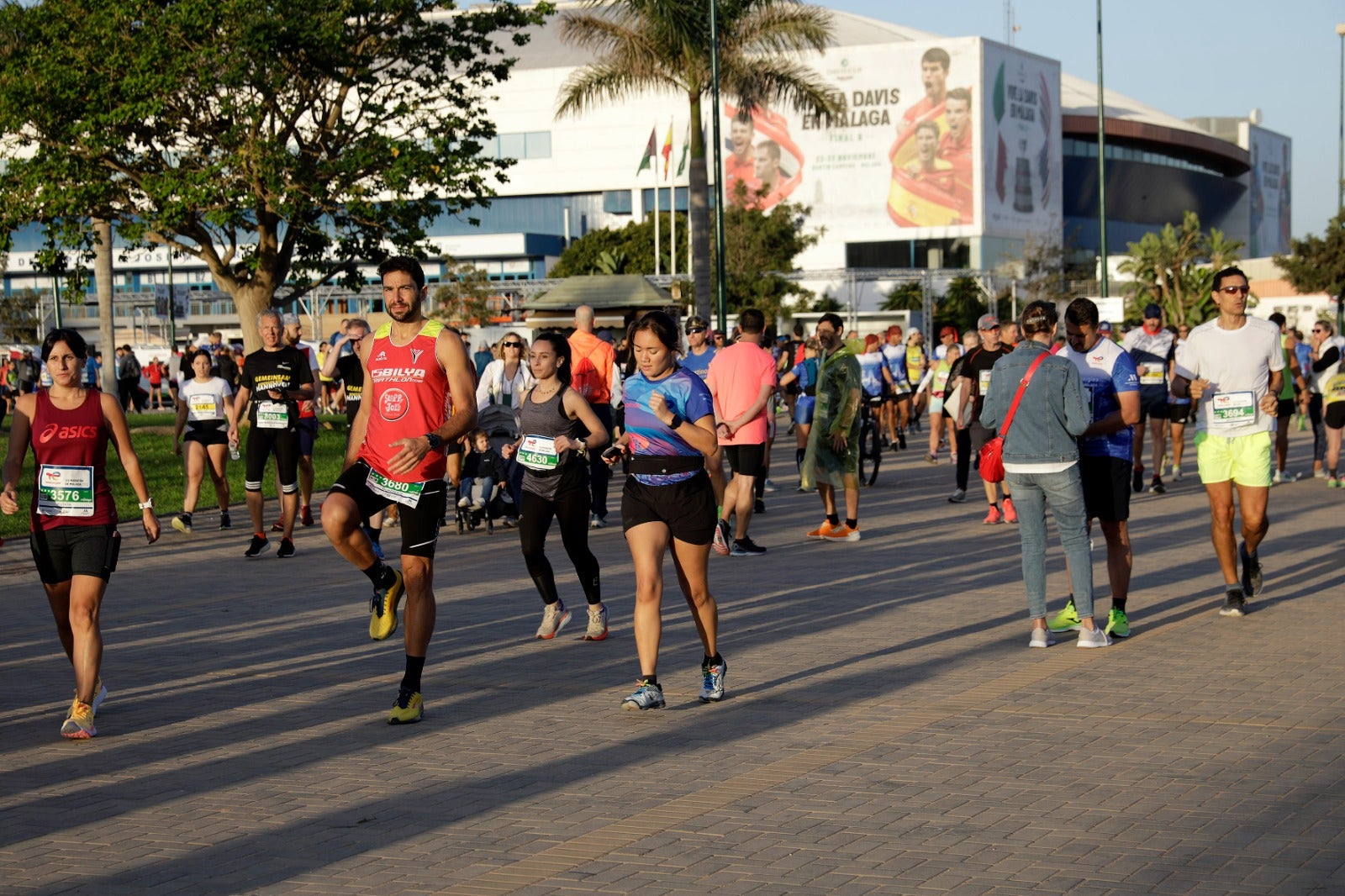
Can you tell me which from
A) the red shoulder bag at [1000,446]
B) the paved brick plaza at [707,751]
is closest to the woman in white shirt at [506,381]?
the paved brick plaza at [707,751]

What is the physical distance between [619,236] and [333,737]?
80200 millimetres

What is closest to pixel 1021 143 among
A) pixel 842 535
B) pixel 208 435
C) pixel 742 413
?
pixel 842 535

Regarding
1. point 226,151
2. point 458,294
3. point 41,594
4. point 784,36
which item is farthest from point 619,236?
point 41,594

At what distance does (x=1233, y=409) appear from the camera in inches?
379

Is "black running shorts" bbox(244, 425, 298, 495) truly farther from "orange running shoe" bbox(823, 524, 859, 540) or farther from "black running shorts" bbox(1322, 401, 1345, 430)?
"black running shorts" bbox(1322, 401, 1345, 430)

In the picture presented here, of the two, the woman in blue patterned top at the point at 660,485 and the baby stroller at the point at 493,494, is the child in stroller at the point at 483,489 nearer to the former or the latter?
the baby stroller at the point at 493,494

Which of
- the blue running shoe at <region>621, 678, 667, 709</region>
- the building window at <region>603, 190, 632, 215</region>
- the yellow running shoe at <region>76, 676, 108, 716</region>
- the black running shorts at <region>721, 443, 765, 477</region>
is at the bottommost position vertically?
the blue running shoe at <region>621, 678, 667, 709</region>

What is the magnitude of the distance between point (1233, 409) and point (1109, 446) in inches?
35.4

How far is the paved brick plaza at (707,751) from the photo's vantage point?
5.06 m

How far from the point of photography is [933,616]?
10000mm

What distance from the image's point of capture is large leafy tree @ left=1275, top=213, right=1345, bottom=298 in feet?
186

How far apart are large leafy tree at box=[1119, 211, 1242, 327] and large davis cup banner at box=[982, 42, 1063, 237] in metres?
21.2

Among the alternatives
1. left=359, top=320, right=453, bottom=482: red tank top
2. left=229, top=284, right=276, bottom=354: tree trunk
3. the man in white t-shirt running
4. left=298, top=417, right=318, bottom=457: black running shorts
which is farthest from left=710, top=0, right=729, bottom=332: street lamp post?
left=359, top=320, right=453, bottom=482: red tank top

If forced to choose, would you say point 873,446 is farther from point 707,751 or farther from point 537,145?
point 537,145
